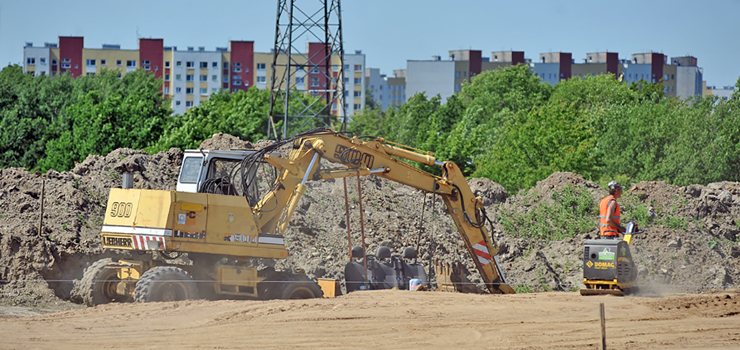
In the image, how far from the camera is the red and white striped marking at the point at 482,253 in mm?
17141

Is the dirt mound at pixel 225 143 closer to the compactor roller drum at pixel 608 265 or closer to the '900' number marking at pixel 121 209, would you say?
the '900' number marking at pixel 121 209

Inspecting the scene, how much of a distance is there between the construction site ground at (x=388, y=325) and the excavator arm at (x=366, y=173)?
221 cm

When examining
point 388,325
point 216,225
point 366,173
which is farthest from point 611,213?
point 216,225

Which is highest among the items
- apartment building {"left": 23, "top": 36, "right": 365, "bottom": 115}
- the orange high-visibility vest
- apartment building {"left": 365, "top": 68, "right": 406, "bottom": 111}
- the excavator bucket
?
apartment building {"left": 365, "top": 68, "right": 406, "bottom": 111}

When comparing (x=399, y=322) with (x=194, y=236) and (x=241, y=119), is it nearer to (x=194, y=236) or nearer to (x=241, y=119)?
(x=194, y=236)

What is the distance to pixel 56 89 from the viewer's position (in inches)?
1849

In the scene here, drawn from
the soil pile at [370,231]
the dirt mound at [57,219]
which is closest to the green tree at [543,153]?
the soil pile at [370,231]

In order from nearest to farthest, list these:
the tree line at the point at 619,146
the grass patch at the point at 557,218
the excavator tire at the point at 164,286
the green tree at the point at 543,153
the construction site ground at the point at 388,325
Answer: the construction site ground at the point at 388,325, the excavator tire at the point at 164,286, the grass patch at the point at 557,218, the green tree at the point at 543,153, the tree line at the point at 619,146

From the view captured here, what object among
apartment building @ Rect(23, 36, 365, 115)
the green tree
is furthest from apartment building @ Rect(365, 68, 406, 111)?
the green tree

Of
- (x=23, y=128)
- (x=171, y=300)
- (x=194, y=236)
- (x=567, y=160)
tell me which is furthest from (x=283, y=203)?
(x=23, y=128)

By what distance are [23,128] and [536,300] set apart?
33.3 metres

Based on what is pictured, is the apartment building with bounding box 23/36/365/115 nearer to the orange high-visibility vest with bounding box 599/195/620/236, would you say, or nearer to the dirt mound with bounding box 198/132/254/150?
the dirt mound with bounding box 198/132/254/150

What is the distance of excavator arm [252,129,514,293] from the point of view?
48.4ft

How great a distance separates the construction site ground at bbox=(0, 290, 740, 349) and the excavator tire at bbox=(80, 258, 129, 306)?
107 cm
